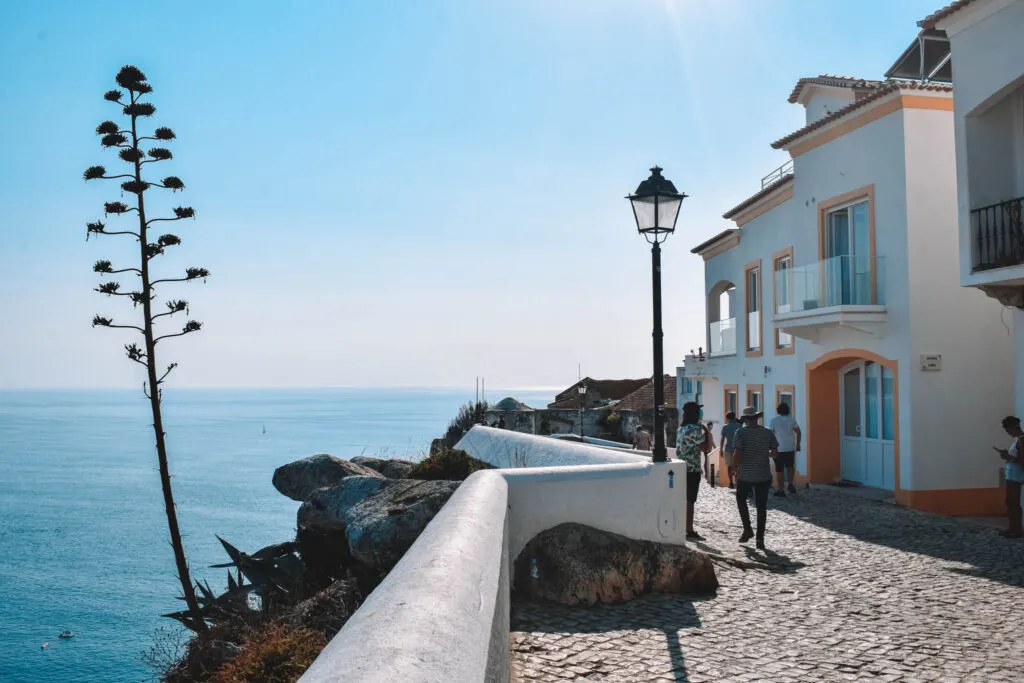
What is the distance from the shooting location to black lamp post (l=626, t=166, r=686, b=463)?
9.56m

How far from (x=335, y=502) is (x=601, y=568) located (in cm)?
429

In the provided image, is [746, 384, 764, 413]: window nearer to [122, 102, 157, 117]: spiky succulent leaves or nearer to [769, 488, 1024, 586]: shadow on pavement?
[769, 488, 1024, 586]: shadow on pavement

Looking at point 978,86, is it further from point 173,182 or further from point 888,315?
point 173,182

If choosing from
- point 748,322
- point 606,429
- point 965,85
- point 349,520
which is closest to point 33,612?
point 606,429

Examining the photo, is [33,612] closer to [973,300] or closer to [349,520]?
[349,520]

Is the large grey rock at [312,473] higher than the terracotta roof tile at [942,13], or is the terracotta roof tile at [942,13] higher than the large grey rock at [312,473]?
the terracotta roof tile at [942,13]

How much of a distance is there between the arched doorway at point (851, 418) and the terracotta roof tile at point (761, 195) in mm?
4814

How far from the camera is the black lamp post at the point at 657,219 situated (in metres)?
9.56

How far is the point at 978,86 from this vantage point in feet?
43.8

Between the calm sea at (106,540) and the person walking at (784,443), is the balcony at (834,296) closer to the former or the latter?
the person walking at (784,443)

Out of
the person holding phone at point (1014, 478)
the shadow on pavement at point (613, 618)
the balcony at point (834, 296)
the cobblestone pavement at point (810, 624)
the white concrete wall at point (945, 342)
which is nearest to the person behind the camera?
the cobblestone pavement at point (810, 624)

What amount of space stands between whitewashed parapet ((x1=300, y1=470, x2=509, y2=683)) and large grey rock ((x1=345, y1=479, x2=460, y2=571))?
12.7ft

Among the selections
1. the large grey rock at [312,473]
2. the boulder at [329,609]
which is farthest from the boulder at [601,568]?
the large grey rock at [312,473]

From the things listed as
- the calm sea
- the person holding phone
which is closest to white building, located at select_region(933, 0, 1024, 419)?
the person holding phone
